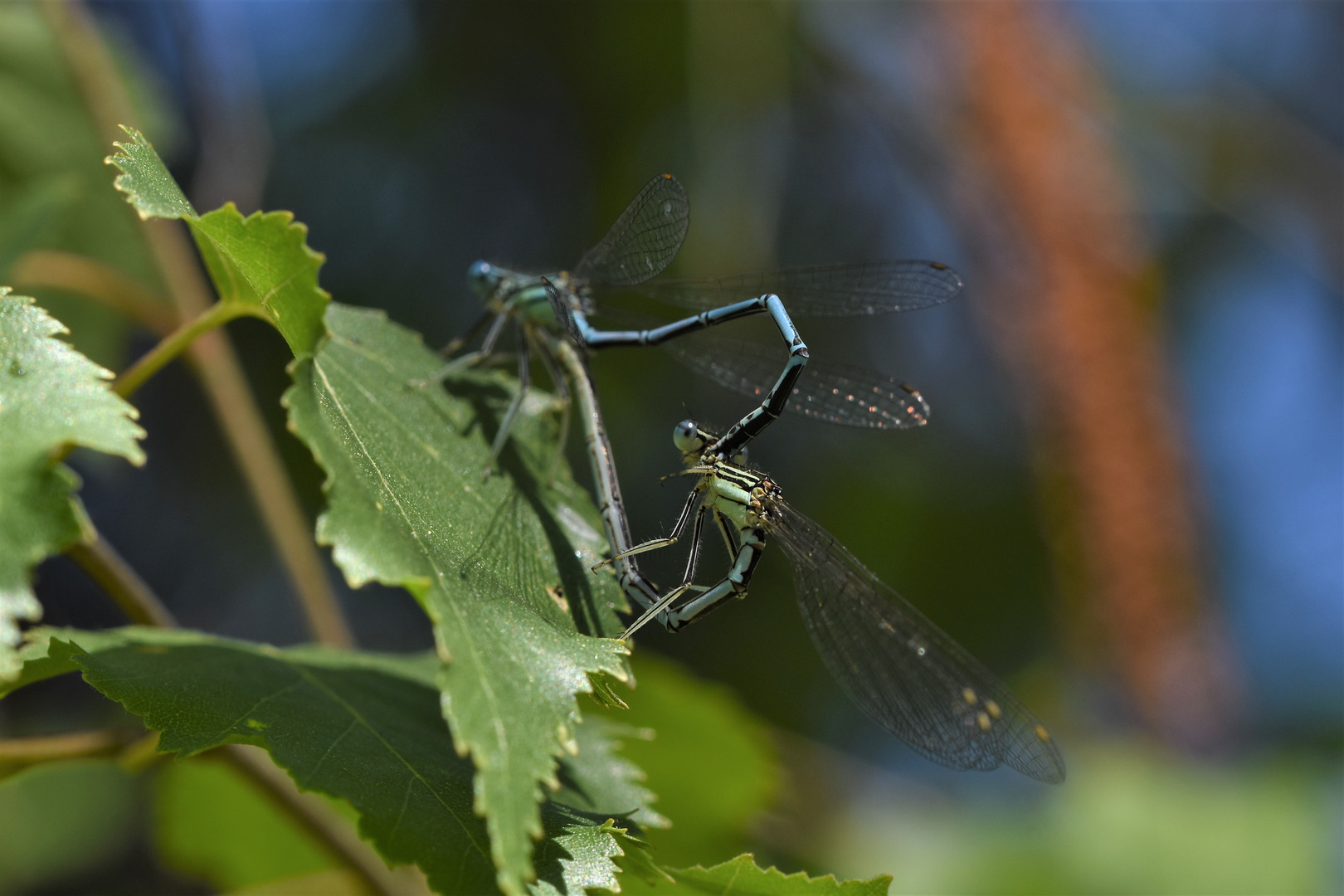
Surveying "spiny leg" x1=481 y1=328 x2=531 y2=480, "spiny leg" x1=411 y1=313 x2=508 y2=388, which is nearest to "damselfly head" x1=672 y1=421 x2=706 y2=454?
"spiny leg" x1=481 y1=328 x2=531 y2=480

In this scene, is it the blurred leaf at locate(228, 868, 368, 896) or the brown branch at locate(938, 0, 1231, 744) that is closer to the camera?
the blurred leaf at locate(228, 868, 368, 896)

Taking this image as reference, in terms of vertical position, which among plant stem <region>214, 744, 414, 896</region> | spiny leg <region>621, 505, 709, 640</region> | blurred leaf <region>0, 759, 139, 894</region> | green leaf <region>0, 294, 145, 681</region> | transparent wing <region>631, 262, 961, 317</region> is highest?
transparent wing <region>631, 262, 961, 317</region>

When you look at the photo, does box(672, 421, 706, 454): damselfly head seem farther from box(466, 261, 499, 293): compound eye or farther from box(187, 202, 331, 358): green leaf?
box(187, 202, 331, 358): green leaf

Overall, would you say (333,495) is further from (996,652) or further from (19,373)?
(996,652)

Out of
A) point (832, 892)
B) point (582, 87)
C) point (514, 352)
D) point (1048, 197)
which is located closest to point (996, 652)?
point (1048, 197)

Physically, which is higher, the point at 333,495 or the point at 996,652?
the point at 333,495

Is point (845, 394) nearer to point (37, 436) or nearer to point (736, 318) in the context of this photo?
point (736, 318)
